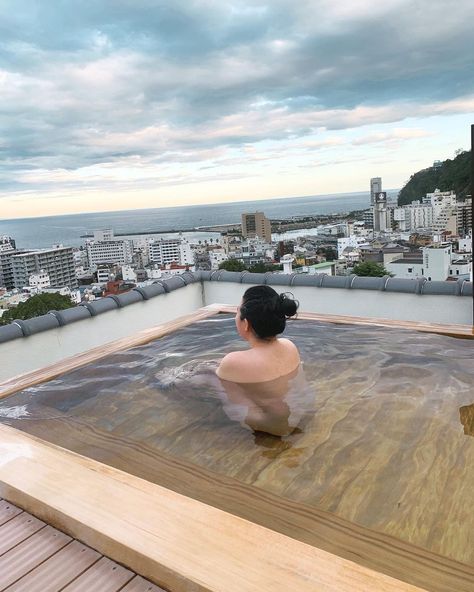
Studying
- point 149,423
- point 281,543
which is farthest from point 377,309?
point 281,543

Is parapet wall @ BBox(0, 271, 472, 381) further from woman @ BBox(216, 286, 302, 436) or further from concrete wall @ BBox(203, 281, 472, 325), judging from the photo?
woman @ BBox(216, 286, 302, 436)

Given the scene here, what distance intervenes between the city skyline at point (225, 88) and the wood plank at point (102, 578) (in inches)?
136

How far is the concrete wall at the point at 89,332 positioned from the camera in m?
3.53

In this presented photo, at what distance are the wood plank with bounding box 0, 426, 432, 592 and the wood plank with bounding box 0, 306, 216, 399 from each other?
116 cm

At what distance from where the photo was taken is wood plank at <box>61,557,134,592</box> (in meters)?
1.06

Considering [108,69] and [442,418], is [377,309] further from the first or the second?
[108,69]

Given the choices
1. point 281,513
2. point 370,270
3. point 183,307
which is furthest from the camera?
point 183,307

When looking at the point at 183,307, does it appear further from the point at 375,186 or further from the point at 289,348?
the point at 375,186

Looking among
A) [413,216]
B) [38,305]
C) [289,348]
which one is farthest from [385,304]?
[413,216]

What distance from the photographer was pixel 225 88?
11.5m

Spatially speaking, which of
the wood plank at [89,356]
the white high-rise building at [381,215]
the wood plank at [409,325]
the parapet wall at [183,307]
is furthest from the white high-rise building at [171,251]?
the wood plank at [409,325]

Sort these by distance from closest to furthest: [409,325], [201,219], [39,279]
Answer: [409,325]
[39,279]
[201,219]

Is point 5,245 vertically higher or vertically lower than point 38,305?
higher

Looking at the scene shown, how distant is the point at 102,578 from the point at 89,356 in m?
2.15
